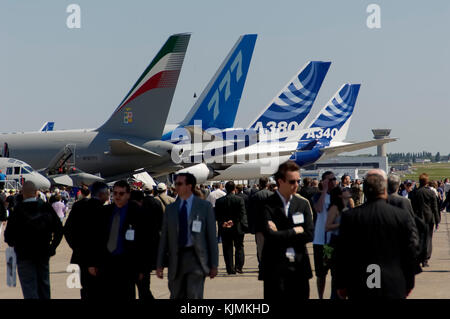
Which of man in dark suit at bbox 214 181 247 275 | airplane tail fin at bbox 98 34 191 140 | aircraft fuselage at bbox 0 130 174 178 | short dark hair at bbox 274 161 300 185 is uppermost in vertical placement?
airplane tail fin at bbox 98 34 191 140

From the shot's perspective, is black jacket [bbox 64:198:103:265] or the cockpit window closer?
black jacket [bbox 64:198:103:265]

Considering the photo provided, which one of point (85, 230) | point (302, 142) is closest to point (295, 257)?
point (85, 230)

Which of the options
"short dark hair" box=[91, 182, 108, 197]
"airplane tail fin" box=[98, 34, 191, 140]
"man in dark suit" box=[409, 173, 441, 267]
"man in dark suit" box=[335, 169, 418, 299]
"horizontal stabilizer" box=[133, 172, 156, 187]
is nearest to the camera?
"man in dark suit" box=[335, 169, 418, 299]

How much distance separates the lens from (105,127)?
114ft

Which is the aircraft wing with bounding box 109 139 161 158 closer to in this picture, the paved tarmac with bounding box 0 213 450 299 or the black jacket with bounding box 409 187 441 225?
the paved tarmac with bounding box 0 213 450 299

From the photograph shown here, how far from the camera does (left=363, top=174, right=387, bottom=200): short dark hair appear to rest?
20.1ft

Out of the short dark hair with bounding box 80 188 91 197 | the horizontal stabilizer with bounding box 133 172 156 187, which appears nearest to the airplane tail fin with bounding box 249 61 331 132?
the horizontal stabilizer with bounding box 133 172 156 187

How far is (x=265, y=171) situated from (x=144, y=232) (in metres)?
46.1

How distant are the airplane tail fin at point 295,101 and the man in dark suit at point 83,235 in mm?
41707

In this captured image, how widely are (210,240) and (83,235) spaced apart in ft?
5.67

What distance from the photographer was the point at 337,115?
58719 mm

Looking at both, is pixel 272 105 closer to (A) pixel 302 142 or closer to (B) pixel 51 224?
(A) pixel 302 142

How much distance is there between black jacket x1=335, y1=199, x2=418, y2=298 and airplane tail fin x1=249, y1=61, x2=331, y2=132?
144 feet

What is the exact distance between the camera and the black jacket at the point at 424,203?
1334cm
